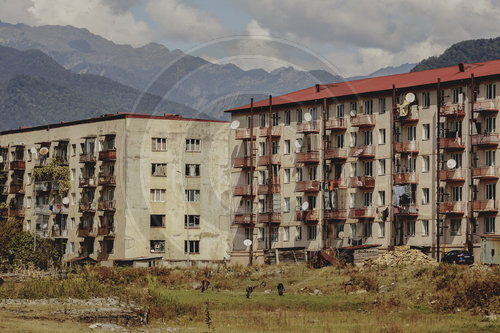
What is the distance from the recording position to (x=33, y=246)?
143 metres

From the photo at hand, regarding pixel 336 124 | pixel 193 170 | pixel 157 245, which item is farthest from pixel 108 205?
pixel 336 124

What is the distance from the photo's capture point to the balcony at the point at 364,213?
117625 mm

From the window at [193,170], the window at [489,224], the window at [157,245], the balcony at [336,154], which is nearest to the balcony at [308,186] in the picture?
the balcony at [336,154]

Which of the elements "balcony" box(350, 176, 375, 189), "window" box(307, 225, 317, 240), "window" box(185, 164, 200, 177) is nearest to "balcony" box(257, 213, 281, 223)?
"window" box(307, 225, 317, 240)

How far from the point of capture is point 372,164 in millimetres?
118750

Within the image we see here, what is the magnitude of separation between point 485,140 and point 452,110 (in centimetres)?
481

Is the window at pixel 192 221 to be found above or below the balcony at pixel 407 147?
below

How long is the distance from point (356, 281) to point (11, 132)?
273 ft

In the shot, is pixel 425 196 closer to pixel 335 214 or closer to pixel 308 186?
pixel 335 214

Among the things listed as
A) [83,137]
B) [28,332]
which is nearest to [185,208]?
[83,137]

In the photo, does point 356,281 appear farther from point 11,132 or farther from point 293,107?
point 11,132

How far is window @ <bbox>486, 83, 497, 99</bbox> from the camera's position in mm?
108188

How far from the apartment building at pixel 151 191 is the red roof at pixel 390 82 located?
31.3 feet

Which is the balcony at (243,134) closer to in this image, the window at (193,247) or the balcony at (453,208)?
the window at (193,247)
